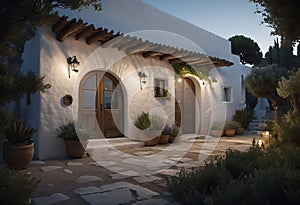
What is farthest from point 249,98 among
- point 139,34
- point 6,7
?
point 6,7

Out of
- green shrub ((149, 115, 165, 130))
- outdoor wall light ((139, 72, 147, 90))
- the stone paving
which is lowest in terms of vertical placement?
the stone paving

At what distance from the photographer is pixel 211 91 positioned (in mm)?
10602

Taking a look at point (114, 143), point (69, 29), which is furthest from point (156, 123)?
point (69, 29)

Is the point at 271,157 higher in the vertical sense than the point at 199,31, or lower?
lower

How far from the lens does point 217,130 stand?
10.3 meters

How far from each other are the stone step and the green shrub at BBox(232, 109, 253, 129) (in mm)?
5792

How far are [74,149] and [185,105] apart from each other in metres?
5.55

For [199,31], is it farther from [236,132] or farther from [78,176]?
[78,176]

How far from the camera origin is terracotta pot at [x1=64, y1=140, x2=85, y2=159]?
571 centimetres

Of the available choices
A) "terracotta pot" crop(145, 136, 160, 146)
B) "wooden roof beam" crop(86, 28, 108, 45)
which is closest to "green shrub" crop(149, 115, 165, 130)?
"terracotta pot" crop(145, 136, 160, 146)

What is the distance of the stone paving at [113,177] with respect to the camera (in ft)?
10.2

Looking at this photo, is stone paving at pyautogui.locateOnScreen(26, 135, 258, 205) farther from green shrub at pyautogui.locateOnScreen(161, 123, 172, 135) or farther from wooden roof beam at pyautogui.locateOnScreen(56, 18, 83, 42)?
wooden roof beam at pyautogui.locateOnScreen(56, 18, 83, 42)

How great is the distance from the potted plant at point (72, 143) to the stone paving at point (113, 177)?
216 millimetres

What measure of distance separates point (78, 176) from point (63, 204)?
1294mm
